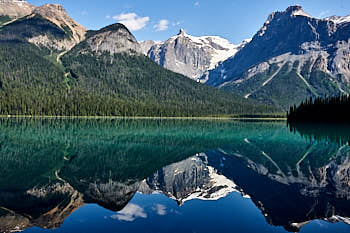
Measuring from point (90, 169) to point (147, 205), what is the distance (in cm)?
1293

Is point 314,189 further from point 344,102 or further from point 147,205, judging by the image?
point 344,102

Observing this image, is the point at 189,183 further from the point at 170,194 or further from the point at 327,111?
the point at 327,111

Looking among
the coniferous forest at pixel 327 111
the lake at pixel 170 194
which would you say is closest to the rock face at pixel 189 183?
the lake at pixel 170 194

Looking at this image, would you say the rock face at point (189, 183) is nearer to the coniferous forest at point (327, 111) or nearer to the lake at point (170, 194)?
the lake at point (170, 194)

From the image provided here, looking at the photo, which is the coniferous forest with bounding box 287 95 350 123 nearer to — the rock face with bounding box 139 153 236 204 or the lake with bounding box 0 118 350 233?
the lake with bounding box 0 118 350 233

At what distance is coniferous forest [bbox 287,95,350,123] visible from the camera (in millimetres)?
145250

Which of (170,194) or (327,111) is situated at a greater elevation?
(327,111)

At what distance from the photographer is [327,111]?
153 meters

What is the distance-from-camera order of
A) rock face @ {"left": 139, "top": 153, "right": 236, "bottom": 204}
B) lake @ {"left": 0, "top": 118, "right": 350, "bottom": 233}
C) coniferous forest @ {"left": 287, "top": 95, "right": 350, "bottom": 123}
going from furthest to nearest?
coniferous forest @ {"left": 287, "top": 95, "right": 350, "bottom": 123}, rock face @ {"left": 139, "top": 153, "right": 236, "bottom": 204}, lake @ {"left": 0, "top": 118, "right": 350, "bottom": 233}

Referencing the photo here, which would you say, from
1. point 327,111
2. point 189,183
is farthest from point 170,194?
point 327,111

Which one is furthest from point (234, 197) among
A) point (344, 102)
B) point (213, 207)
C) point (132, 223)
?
point (344, 102)

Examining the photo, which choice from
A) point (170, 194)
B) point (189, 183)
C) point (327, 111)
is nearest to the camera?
point (170, 194)

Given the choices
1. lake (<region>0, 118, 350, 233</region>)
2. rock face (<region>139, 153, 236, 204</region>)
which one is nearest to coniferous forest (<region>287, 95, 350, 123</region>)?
lake (<region>0, 118, 350, 233</region>)

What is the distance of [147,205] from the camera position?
2027cm
